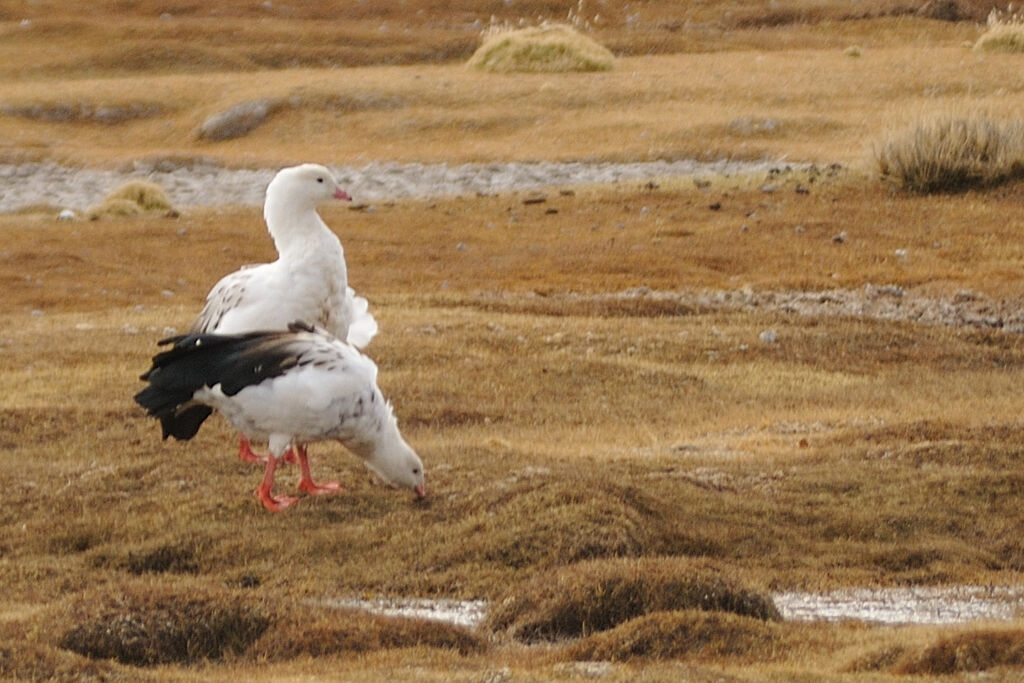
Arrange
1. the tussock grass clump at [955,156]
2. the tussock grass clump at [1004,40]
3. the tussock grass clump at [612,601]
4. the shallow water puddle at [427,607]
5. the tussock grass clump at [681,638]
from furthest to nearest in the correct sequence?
1. the tussock grass clump at [1004,40]
2. the tussock grass clump at [955,156]
3. the shallow water puddle at [427,607]
4. the tussock grass clump at [612,601]
5. the tussock grass clump at [681,638]

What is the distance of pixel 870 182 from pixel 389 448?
2013 cm

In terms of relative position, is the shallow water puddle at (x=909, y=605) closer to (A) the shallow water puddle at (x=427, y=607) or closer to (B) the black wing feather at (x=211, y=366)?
(A) the shallow water puddle at (x=427, y=607)

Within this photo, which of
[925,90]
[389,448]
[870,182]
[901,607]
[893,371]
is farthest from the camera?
[925,90]

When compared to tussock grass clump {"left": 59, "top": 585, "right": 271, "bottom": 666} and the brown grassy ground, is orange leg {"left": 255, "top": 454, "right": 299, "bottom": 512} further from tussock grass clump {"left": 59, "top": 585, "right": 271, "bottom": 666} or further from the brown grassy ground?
tussock grass clump {"left": 59, "top": 585, "right": 271, "bottom": 666}

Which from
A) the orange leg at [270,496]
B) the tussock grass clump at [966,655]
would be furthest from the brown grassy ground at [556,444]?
the orange leg at [270,496]

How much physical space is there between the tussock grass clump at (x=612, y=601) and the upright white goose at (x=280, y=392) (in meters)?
2.04

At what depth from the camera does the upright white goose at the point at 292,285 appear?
439 inches

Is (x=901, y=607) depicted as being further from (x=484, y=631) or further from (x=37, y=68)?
(x=37, y=68)

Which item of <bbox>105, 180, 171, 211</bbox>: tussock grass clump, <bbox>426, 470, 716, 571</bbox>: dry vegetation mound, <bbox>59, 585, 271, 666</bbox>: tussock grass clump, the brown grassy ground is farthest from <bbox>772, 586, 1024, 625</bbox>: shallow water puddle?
<bbox>105, 180, 171, 211</bbox>: tussock grass clump

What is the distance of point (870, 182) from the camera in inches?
1134

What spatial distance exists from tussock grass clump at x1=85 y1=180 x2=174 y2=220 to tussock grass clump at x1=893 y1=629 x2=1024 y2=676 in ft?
79.8

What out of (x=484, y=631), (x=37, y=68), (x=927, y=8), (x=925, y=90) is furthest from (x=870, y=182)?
(x=927, y=8)

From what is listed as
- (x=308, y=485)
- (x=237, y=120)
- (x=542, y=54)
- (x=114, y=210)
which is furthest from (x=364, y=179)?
(x=308, y=485)

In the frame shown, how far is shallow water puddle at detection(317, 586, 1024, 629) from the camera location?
8.23 metres
